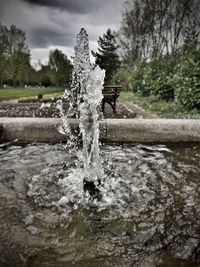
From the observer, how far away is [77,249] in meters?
2.47

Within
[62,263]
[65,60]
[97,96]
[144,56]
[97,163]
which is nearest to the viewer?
[62,263]

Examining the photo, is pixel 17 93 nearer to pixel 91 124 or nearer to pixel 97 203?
pixel 91 124

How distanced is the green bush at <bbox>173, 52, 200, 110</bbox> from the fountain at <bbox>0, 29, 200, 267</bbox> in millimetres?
4047

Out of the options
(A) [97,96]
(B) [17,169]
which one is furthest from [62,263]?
(A) [97,96]

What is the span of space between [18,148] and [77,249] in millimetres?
3113

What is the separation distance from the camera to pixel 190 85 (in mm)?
9242

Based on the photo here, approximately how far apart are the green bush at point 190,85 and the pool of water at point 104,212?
4.49m

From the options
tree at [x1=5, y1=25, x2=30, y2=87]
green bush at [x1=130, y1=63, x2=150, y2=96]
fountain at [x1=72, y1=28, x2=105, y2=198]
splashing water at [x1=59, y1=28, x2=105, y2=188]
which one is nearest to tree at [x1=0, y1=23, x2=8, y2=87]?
tree at [x1=5, y1=25, x2=30, y2=87]

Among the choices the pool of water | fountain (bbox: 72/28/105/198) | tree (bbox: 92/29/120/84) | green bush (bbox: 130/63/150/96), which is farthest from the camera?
tree (bbox: 92/29/120/84)

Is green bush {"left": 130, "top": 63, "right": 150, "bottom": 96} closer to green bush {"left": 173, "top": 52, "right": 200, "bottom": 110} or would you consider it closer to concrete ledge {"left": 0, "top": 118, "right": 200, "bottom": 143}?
green bush {"left": 173, "top": 52, "right": 200, "bottom": 110}

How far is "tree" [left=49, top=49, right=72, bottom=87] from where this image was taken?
5188 cm

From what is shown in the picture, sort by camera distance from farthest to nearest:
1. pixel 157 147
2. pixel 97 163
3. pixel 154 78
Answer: pixel 154 78
pixel 157 147
pixel 97 163

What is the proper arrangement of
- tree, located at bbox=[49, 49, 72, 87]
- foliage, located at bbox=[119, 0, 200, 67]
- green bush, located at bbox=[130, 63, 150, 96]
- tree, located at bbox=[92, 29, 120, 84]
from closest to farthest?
green bush, located at bbox=[130, 63, 150, 96], foliage, located at bbox=[119, 0, 200, 67], tree, located at bbox=[49, 49, 72, 87], tree, located at bbox=[92, 29, 120, 84]

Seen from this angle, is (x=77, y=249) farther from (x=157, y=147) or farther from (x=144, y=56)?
(x=144, y=56)
